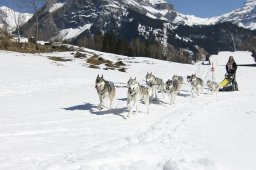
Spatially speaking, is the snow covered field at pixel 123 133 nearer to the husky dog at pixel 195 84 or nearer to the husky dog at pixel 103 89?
the husky dog at pixel 103 89

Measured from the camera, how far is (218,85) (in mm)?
22359

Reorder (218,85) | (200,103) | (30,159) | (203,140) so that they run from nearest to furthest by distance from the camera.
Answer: (30,159) → (203,140) → (200,103) → (218,85)

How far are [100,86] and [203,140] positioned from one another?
558 cm

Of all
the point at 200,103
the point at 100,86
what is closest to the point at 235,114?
the point at 200,103

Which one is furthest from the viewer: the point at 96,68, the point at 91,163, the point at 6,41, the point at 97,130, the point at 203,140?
the point at 6,41

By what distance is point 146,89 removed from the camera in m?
14.8

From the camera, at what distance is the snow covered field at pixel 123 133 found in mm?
7811

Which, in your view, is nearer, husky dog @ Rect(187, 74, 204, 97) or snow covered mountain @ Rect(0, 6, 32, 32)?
husky dog @ Rect(187, 74, 204, 97)

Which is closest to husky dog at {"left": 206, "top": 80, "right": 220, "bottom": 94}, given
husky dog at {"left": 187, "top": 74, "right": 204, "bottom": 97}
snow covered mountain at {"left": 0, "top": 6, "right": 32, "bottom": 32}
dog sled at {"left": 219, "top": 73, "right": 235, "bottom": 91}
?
husky dog at {"left": 187, "top": 74, "right": 204, "bottom": 97}

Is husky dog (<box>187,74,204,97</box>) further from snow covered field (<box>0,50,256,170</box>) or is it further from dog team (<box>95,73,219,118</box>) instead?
snow covered field (<box>0,50,256,170</box>)

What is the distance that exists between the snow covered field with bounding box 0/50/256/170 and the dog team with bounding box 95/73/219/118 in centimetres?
45

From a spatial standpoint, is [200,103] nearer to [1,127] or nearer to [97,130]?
[97,130]

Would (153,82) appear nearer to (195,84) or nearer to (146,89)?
(146,89)

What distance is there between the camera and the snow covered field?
7.81 m
